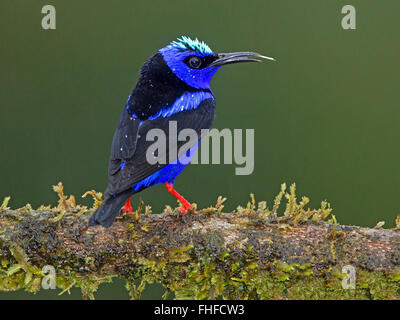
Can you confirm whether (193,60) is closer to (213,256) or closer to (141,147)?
(141,147)

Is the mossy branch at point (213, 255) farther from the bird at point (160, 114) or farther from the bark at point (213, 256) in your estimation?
the bird at point (160, 114)

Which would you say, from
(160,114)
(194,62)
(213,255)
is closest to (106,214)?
(213,255)

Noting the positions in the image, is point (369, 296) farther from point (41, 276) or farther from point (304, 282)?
point (41, 276)

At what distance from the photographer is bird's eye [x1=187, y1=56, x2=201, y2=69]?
437 centimetres

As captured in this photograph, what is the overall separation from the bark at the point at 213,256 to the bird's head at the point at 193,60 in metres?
1.68

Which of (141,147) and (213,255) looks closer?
(213,255)

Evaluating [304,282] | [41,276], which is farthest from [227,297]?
[41,276]

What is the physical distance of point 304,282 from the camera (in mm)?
2893

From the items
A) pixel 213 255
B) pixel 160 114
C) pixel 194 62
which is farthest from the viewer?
pixel 194 62

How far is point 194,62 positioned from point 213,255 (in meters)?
2.00

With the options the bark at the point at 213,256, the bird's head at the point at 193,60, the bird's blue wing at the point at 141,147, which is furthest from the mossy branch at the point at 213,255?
the bird's head at the point at 193,60

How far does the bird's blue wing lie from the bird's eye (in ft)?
1.36

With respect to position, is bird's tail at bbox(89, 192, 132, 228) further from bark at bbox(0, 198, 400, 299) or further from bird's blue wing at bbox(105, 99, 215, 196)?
bird's blue wing at bbox(105, 99, 215, 196)

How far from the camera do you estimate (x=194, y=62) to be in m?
4.38
